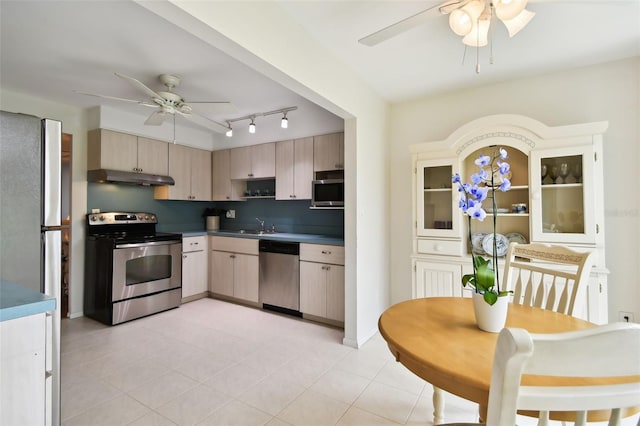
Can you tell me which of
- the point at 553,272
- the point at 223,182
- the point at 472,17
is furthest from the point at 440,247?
the point at 223,182

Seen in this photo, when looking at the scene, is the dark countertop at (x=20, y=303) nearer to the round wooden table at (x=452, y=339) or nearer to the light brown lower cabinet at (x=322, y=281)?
the round wooden table at (x=452, y=339)

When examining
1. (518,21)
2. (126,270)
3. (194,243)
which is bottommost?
(126,270)

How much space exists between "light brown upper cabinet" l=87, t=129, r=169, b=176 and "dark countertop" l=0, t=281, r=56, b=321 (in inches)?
110

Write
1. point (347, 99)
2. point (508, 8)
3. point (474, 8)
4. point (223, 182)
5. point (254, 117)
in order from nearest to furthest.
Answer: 1. point (508, 8)
2. point (474, 8)
3. point (347, 99)
4. point (254, 117)
5. point (223, 182)

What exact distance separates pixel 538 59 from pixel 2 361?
3660 mm

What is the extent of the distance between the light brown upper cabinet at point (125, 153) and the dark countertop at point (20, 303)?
2.79m

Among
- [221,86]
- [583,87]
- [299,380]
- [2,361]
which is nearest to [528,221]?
[583,87]

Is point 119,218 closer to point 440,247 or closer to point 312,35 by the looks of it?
point 312,35

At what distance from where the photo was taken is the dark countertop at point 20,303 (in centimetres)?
97

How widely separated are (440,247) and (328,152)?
1.69m

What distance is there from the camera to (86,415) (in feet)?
5.84

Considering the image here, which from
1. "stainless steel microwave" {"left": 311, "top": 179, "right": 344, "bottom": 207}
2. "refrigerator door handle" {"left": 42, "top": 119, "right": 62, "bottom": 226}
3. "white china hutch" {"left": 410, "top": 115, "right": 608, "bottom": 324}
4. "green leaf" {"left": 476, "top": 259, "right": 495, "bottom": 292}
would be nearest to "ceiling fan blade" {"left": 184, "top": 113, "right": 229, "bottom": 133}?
"stainless steel microwave" {"left": 311, "top": 179, "right": 344, "bottom": 207}

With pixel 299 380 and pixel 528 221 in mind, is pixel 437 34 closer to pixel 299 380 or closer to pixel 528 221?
pixel 528 221

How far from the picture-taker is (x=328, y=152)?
354 centimetres
